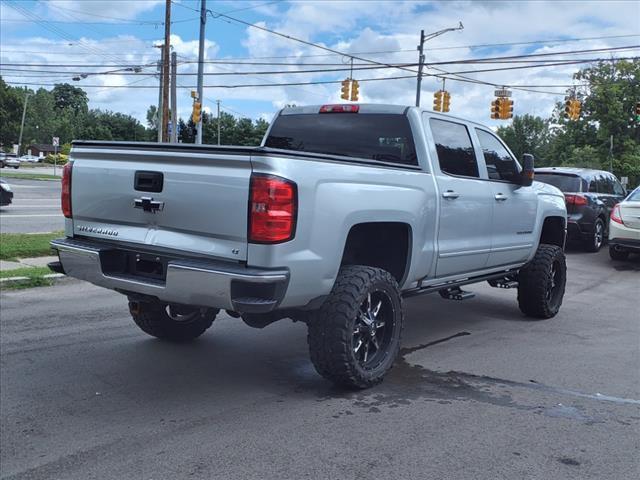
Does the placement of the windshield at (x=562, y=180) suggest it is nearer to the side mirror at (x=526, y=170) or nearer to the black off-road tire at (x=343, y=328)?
the side mirror at (x=526, y=170)

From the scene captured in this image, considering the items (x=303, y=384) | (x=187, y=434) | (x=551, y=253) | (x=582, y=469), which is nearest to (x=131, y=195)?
(x=187, y=434)

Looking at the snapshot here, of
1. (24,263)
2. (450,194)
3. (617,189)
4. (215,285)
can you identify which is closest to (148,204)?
(215,285)

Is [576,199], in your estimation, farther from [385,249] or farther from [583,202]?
[385,249]

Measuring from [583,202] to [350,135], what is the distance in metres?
9.41

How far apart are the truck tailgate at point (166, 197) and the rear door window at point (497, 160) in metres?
3.15

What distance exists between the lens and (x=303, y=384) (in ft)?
15.5

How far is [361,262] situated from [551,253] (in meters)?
3.16

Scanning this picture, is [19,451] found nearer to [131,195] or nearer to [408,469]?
[131,195]

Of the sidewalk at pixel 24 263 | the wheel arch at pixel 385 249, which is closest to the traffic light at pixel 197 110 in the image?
the sidewalk at pixel 24 263

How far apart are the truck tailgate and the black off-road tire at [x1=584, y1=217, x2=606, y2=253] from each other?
1157 centimetres

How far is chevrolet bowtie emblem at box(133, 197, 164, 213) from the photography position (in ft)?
13.3

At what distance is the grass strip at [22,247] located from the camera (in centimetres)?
976

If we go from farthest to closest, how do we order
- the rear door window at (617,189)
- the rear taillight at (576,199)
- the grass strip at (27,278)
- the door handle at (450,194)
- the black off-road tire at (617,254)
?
the rear door window at (617,189) < the rear taillight at (576,199) < the black off-road tire at (617,254) < the grass strip at (27,278) < the door handle at (450,194)

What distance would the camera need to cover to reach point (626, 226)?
11383 mm
